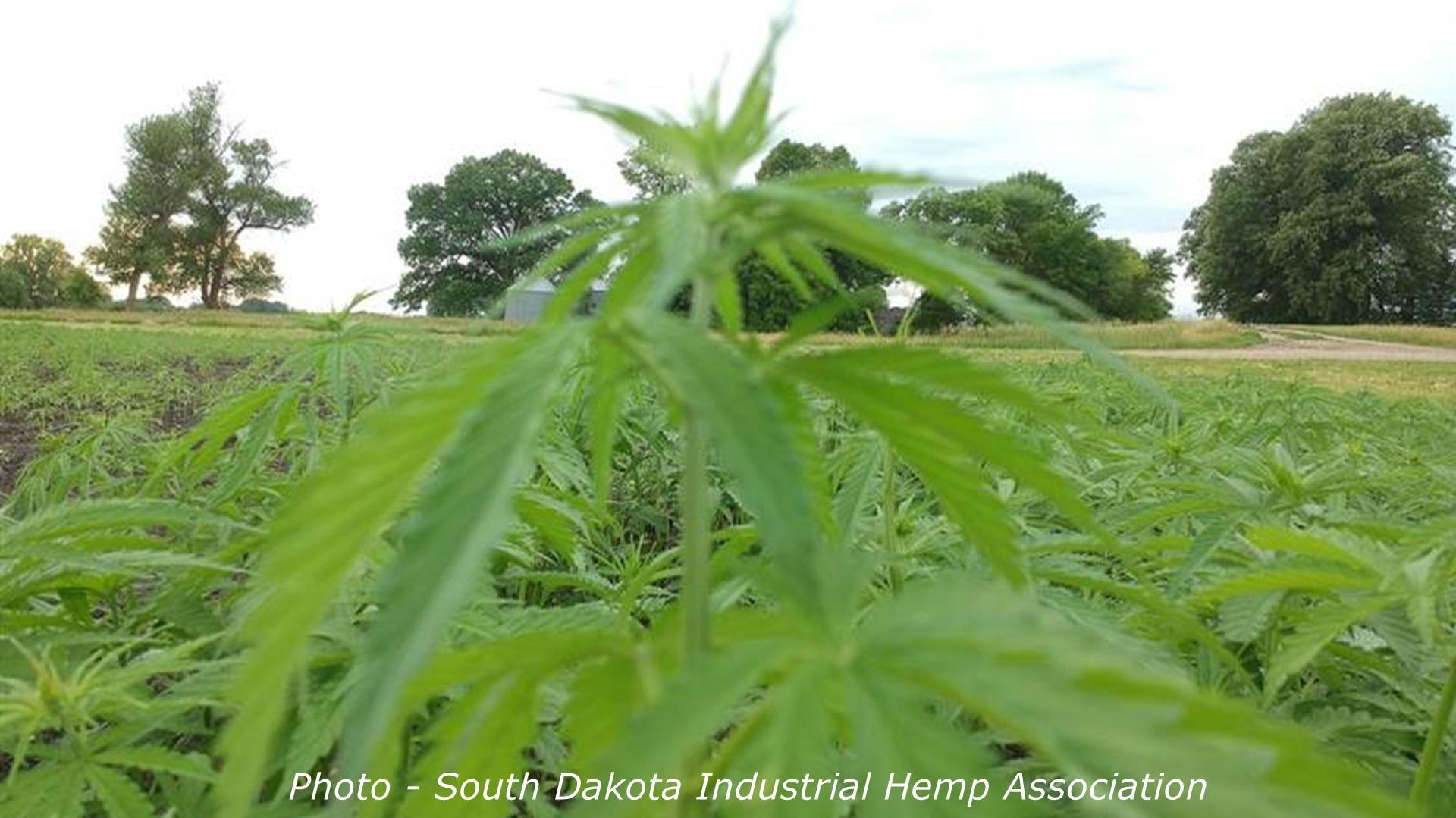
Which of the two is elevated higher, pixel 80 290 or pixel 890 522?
pixel 80 290

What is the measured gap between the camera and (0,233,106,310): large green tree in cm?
4559

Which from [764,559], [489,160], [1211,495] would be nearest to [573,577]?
[764,559]

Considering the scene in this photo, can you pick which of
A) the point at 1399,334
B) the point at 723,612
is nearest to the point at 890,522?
the point at 723,612

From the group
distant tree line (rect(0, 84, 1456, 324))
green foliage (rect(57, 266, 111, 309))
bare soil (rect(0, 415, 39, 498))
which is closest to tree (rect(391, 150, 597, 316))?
distant tree line (rect(0, 84, 1456, 324))

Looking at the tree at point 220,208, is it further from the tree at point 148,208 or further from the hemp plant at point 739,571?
the hemp plant at point 739,571

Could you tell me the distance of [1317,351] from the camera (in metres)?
20.8

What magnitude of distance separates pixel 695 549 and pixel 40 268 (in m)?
57.3

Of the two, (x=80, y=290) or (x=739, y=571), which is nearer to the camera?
(x=739, y=571)

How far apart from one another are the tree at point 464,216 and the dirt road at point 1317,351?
1070 inches

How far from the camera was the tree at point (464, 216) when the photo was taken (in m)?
40.7

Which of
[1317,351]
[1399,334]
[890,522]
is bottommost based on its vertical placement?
[890,522]

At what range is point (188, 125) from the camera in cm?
4403

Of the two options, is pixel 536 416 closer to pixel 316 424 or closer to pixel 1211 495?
pixel 1211 495

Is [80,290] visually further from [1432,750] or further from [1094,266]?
[1432,750]
